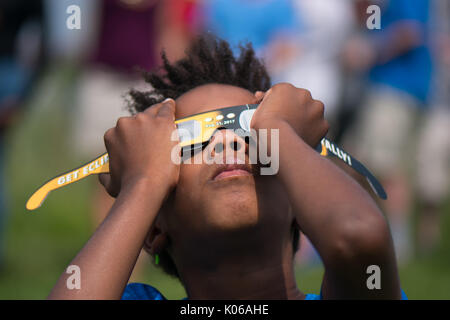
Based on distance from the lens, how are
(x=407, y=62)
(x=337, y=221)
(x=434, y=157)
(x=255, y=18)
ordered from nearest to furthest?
(x=337, y=221) → (x=407, y=62) → (x=255, y=18) → (x=434, y=157)

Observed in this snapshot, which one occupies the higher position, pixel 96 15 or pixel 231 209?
pixel 96 15

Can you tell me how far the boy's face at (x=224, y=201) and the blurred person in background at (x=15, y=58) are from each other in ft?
11.4

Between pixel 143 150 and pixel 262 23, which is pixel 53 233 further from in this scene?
pixel 143 150

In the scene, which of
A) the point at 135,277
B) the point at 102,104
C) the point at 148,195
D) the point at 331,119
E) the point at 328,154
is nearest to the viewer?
the point at 148,195

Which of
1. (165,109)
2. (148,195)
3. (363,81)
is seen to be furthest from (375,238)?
(363,81)

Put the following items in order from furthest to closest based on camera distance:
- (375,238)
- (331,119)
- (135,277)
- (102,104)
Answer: (331,119)
(102,104)
(135,277)
(375,238)

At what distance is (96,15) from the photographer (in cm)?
641

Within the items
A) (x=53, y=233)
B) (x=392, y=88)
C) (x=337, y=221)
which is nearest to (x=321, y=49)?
(x=392, y=88)

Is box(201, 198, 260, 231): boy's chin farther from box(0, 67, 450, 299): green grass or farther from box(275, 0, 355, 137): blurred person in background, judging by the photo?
box(275, 0, 355, 137): blurred person in background

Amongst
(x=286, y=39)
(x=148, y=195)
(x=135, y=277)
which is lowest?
(x=135, y=277)

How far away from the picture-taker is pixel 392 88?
6.73 m

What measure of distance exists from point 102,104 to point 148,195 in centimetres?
388

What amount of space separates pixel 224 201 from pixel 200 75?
0.83m

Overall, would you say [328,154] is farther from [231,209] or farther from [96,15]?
[96,15]
